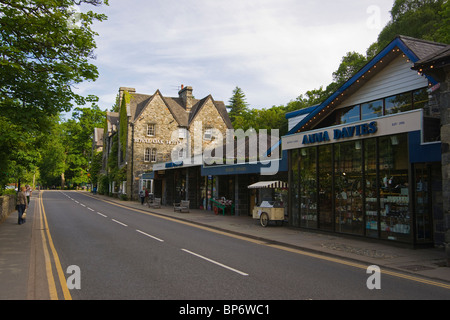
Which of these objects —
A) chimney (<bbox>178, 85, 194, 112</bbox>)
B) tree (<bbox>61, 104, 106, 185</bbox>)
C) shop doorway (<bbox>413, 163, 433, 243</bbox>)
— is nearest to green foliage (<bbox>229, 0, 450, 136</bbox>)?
chimney (<bbox>178, 85, 194, 112</bbox>)

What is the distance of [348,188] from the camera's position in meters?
14.4

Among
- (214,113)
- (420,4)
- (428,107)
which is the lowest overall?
(428,107)

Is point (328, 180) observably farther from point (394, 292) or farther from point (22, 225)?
point (22, 225)

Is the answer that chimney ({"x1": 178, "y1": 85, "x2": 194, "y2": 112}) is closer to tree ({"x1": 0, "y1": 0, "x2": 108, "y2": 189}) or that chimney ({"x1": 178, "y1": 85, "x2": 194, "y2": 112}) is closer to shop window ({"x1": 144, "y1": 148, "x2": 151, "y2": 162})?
shop window ({"x1": 144, "y1": 148, "x2": 151, "y2": 162})

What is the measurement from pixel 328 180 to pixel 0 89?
1314 centimetres

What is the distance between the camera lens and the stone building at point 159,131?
144ft

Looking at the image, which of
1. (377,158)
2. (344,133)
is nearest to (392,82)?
(344,133)

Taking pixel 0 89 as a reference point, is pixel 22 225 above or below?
below

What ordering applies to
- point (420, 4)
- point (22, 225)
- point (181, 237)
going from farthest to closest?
point (420, 4), point (22, 225), point (181, 237)

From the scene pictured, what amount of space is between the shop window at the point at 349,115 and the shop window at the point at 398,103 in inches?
61.0

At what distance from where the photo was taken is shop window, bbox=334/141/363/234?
13.9 meters

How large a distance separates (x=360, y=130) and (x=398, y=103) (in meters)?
1.92
